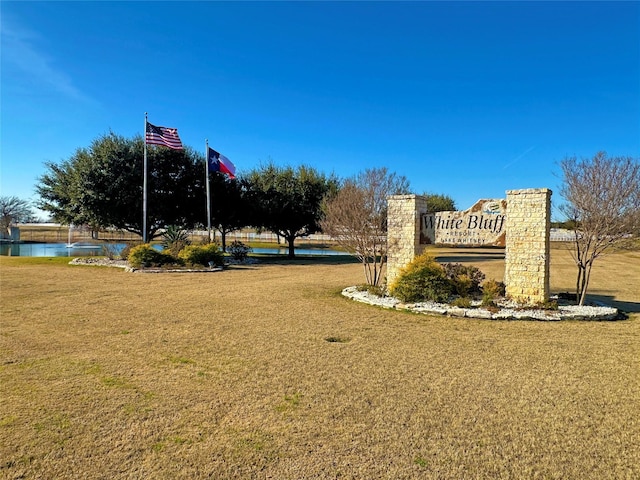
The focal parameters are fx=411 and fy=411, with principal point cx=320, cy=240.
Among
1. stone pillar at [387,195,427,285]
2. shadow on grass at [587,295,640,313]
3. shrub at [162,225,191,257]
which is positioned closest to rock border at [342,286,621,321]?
shadow on grass at [587,295,640,313]

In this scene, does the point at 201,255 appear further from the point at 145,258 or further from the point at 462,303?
the point at 462,303

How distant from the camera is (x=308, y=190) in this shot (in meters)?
27.6

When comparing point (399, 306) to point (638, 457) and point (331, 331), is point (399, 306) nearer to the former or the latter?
point (331, 331)

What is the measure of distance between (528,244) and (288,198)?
19.4 meters

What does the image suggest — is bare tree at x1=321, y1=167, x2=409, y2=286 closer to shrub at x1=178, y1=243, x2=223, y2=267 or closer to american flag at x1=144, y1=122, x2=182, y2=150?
shrub at x1=178, y1=243, x2=223, y2=267

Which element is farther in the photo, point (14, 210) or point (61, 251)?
point (14, 210)

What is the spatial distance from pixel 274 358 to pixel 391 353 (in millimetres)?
1708

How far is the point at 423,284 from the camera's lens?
1009 centimetres

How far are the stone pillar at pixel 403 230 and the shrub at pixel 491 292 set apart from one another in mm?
1997

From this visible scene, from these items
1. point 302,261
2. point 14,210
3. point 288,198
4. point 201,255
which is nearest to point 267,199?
point 288,198

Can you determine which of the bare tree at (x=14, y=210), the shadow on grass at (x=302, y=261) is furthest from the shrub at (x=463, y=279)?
the bare tree at (x=14, y=210)

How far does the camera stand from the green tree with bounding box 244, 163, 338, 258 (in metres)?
27.4

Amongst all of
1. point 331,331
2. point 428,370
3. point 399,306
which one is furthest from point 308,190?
point 428,370

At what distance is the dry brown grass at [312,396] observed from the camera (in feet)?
10.4
